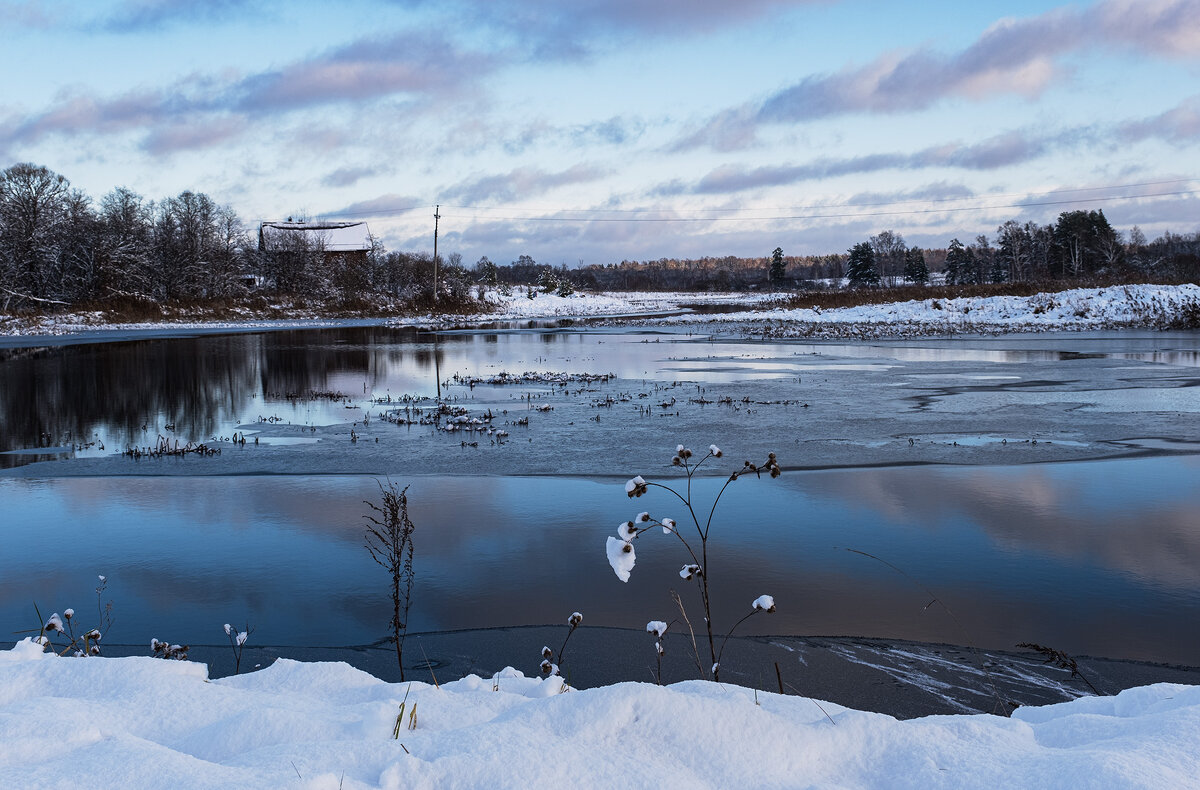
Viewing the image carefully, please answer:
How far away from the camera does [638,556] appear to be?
25.0 feet

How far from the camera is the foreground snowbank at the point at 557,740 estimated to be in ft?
9.37

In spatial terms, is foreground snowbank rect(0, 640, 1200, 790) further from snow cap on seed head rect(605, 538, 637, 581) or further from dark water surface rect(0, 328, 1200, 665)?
dark water surface rect(0, 328, 1200, 665)

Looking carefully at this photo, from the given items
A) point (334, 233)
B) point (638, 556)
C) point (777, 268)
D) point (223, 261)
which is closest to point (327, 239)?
point (334, 233)

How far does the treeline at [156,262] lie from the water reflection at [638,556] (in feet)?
182

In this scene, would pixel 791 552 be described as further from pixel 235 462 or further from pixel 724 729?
pixel 235 462

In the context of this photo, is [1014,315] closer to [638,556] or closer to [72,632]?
[638,556]

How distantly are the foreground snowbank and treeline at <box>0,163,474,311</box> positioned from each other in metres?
60.7

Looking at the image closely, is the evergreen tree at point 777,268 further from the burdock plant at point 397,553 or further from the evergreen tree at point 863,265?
the burdock plant at point 397,553

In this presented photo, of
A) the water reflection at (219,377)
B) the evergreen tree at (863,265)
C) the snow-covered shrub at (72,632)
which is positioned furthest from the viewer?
the evergreen tree at (863,265)

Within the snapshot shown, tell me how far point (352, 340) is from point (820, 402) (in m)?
29.6

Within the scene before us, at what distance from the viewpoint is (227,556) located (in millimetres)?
7617

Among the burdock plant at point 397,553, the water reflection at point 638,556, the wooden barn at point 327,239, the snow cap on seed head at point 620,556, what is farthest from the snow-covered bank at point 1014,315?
the wooden barn at point 327,239

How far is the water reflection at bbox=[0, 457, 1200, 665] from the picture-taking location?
612 cm

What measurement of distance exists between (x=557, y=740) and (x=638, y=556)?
14.8 feet
